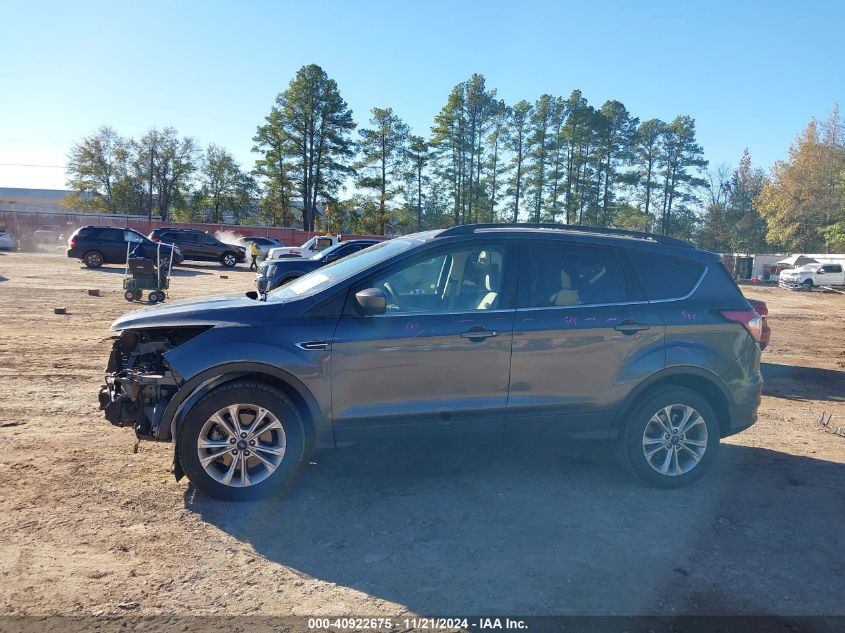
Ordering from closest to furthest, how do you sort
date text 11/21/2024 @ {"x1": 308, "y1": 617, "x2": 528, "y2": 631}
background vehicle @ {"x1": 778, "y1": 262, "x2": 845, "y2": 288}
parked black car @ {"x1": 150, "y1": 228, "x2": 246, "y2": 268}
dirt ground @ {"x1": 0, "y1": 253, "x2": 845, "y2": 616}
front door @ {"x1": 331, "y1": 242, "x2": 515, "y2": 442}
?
date text 11/21/2024 @ {"x1": 308, "y1": 617, "x2": 528, "y2": 631} < dirt ground @ {"x1": 0, "y1": 253, "x2": 845, "y2": 616} < front door @ {"x1": 331, "y1": 242, "x2": 515, "y2": 442} < parked black car @ {"x1": 150, "y1": 228, "x2": 246, "y2": 268} < background vehicle @ {"x1": 778, "y1": 262, "x2": 845, "y2": 288}

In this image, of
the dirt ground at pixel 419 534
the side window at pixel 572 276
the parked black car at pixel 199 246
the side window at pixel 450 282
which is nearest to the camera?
the dirt ground at pixel 419 534

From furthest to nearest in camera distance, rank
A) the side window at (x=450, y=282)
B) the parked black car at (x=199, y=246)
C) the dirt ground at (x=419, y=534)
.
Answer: the parked black car at (x=199, y=246)
the side window at (x=450, y=282)
the dirt ground at (x=419, y=534)

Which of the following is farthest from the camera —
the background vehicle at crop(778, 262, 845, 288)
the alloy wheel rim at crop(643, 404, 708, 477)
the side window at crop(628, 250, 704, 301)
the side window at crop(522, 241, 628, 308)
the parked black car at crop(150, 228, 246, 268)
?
the background vehicle at crop(778, 262, 845, 288)

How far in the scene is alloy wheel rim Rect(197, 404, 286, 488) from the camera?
3.97 metres

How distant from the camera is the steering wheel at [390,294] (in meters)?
4.25

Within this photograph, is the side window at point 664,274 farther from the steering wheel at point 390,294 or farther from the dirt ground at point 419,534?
the steering wheel at point 390,294

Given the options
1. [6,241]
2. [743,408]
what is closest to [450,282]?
[743,408]

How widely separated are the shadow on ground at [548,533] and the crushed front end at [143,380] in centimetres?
61

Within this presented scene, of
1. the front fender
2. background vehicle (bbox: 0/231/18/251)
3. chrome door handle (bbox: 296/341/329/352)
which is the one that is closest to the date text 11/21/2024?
the front fender

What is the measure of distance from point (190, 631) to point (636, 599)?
2.20 meters

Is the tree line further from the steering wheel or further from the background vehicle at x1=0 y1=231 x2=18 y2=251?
the steering wheel

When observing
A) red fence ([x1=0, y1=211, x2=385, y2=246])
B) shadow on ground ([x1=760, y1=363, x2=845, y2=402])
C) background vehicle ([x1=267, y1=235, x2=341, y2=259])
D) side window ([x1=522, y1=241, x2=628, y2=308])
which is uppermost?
red fence ([x1=0, y1=211, x2=385, y2=246])

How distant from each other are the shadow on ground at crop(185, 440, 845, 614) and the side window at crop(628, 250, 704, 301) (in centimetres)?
126

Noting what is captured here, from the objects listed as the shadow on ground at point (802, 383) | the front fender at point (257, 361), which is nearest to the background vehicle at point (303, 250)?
the shadow on ground at point (802, 383)
